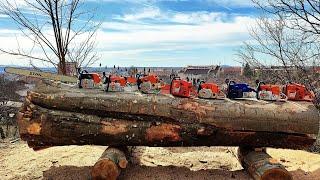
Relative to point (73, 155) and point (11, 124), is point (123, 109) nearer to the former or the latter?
point (73, 155)

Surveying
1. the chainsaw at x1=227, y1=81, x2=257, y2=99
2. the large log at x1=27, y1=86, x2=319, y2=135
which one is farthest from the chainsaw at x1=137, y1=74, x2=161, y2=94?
the chainsaw at x1=227, y1=81, x2=257, y2=99

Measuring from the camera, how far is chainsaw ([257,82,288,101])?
17.6 feet

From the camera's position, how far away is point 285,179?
4.70m

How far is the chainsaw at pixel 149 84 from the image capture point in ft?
17.1

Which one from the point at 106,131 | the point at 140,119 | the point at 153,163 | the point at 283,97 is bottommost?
the point at 153,163

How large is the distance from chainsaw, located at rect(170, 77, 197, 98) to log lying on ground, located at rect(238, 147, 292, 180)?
128cm

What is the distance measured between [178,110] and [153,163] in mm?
1343

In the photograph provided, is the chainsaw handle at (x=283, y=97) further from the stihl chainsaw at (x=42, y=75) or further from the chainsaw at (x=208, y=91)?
the stihl chainsaw at (x=42, y=75)

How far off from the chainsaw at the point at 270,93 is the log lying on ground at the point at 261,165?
0.81 m

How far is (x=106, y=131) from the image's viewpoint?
4973mm

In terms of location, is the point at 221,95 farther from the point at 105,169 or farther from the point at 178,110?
the point at 105,169

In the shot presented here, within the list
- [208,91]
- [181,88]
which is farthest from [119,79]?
[208,91]

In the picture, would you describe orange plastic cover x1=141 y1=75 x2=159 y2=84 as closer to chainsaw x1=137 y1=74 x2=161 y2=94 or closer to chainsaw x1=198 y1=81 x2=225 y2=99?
chainsaw x1=137 y1=74 x2=161 y2=94

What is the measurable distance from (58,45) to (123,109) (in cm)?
503
